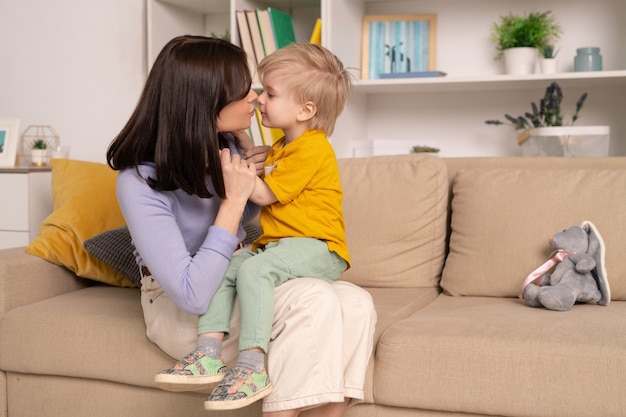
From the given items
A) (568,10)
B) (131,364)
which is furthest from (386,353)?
(568,10)

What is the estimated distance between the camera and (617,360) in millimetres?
1462

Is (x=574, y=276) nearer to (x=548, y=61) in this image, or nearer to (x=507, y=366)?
(x=507, y=366)

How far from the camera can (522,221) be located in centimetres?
203

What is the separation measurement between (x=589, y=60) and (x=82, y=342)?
1.81 m

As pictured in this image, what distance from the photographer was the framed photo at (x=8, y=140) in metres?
2.89

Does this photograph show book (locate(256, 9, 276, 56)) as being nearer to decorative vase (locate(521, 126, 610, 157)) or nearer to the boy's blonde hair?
decorative vase (locate(521, 126, 610, 157))

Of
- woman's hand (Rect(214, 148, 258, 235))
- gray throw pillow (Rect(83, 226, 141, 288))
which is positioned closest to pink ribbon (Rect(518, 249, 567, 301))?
woman's hand (Rect(214, 148, 258, 235))

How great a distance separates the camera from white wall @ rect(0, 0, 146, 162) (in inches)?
126

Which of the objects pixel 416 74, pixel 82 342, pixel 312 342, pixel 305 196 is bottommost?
pixel 82 342

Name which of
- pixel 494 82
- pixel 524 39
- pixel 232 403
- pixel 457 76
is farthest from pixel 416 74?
pixel 232 403

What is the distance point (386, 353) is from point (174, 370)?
0.45 meters

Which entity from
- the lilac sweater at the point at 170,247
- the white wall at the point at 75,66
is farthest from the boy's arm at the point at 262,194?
the white wall at the point at 75,66

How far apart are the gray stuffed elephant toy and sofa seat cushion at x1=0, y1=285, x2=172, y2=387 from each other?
869 mm

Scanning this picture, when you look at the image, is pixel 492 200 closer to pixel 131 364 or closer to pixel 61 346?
pixel 131 364
